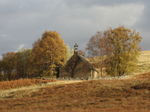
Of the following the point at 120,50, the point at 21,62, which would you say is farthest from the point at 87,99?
the point at 21,62

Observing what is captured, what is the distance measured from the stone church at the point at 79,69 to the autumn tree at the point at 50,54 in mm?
3212

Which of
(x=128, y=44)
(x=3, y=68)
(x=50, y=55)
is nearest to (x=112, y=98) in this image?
(x=128, y=44)

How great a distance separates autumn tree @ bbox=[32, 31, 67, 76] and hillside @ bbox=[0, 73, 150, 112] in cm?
3953

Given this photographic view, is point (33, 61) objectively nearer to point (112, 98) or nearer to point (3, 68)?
point (3, 68)

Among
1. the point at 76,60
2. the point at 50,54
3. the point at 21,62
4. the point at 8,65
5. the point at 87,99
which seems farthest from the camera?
the point at 8,65

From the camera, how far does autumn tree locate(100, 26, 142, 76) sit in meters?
66.6

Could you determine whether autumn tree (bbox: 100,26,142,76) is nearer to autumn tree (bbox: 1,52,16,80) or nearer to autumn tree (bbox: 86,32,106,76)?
autumn tree (bbox: 86,32,106,76)

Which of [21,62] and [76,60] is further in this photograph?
[21,62]

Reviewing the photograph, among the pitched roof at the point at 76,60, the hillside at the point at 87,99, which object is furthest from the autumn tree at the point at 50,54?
the hillside at the point at 87,99

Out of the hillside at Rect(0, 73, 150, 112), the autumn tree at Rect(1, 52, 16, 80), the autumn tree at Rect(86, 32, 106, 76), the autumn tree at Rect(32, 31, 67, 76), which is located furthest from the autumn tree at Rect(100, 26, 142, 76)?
the autumn tree at Rect(1, 52, 16, 80)

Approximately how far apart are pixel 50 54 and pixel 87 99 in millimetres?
48430

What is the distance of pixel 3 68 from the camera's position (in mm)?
112688

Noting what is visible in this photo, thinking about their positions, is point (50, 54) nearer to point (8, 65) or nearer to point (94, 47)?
point (94, 47)

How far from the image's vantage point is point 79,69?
72188 mm
